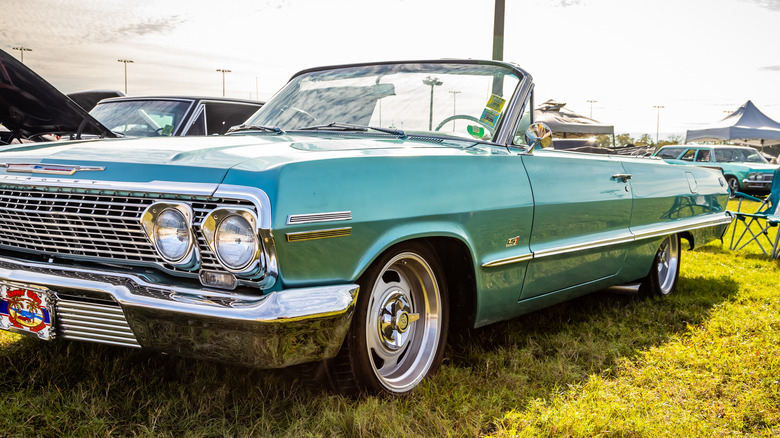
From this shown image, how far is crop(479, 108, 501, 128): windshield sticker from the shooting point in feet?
11.1

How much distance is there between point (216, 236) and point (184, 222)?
127 millimetres

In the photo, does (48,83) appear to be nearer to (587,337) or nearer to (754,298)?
(587,337)

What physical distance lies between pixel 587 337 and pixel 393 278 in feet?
4.95

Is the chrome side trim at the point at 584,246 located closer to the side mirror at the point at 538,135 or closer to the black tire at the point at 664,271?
the side mirror at the point at 538,135

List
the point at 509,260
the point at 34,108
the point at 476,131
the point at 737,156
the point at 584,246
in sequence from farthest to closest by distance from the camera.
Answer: the point at 737,156
the point at 34,108
the point at 584,246
the point at 476,131
the point at 509,260

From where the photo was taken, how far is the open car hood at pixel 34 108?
426 centimetres

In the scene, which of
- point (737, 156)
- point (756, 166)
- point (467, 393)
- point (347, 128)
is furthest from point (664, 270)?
point (737, 156)

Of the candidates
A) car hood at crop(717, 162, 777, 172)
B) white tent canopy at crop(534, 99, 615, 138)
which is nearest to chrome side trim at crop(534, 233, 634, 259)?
white tent canopy at crop(534, 99, 615, 138)

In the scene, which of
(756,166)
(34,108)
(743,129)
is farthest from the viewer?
(743,129)

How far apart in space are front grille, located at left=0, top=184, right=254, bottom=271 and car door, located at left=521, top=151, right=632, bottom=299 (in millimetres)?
1646

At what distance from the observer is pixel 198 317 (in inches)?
81.7

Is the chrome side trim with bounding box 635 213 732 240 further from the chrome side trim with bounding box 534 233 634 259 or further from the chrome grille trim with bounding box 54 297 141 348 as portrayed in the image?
the chrome grille trim with bounding box 54 297 141 348

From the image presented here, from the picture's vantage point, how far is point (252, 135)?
3.16m

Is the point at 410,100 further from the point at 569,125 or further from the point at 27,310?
the point at 569,125
